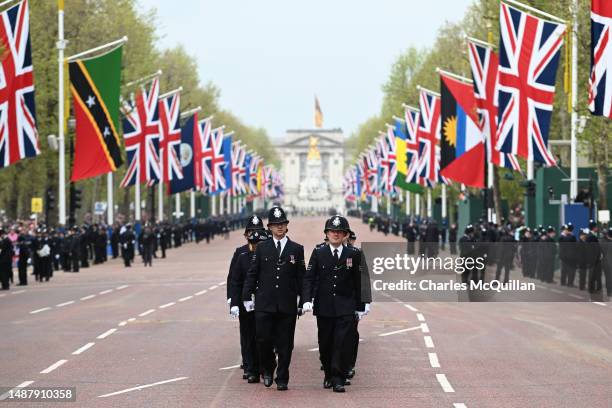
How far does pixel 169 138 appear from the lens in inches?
2309

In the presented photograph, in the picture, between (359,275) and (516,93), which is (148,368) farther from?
(516,93)

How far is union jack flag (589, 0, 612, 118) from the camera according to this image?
2486 cm

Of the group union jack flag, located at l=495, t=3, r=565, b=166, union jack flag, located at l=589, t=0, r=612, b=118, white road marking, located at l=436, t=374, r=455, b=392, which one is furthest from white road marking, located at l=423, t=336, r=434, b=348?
union jack flag, located at l=495, t=3, r=565, b=166

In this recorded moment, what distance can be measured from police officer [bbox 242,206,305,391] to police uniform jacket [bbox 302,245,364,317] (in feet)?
0.69

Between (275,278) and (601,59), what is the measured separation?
40.6ft

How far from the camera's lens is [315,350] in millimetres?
18656

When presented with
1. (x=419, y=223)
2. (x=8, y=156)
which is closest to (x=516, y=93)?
(x=8, y=156)

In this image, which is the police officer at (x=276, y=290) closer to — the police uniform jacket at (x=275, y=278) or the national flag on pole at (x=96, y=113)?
the police uniform jacket at (x=275, y=278)

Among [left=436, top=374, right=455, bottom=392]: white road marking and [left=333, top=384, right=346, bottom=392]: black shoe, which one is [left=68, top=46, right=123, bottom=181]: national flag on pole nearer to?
[left=436, top=374, right=455, bottom=392]: white road marking

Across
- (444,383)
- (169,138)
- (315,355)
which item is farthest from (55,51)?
(444,383)

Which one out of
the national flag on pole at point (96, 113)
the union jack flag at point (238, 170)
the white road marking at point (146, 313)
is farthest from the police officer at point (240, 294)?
the union jack flag at point (238, 170)

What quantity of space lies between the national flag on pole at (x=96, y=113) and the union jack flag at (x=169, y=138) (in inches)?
579

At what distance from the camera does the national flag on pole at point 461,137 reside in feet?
142

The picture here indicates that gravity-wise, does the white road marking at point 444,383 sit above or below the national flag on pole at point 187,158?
below
